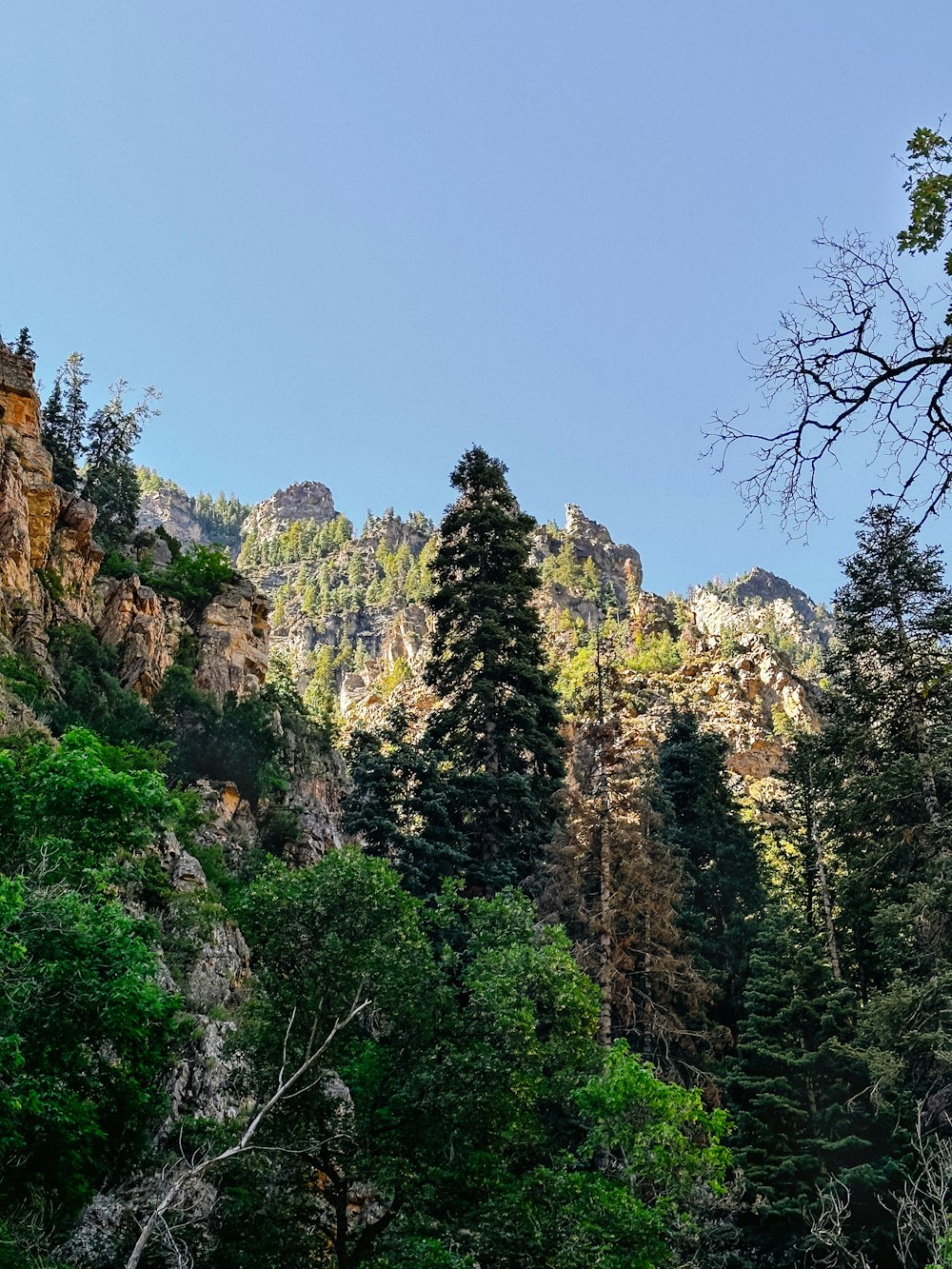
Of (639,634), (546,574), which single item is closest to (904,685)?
(639,634)

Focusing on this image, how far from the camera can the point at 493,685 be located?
27.6 meters

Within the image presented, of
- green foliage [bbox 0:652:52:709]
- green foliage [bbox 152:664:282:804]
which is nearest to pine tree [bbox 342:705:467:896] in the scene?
green foliage [bbox 152:664:282:804]

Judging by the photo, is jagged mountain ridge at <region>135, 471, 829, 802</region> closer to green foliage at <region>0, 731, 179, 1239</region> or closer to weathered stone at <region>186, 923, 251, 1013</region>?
weathered stone at <region>186, 923, 251, 1013</region>

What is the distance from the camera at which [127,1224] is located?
11.4 meters

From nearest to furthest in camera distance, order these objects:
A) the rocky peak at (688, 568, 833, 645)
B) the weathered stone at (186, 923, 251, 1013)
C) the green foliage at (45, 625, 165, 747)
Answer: the weathered stone at (186, 923, 251, 1013) → the green foliage at (45, 625, 165, 747) → the rocky peak at (688, 568, 833, 645)

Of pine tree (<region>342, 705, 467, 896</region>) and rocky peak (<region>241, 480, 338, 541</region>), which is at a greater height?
rocky peak (<region>241, 480, 338, 541</region>)

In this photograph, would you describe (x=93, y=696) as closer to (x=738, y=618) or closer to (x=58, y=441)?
(x=58, y=441)

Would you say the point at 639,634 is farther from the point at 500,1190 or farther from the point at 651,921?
the point at 500,1190

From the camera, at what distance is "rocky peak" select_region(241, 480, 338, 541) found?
7402 inches

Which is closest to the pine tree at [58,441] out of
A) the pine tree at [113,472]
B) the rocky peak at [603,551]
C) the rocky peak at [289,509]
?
the pine tree at [113,472]

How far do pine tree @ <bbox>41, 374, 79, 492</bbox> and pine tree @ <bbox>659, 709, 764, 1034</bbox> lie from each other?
965 inches

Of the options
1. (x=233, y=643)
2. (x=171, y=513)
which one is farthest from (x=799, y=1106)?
(x=171, y=513)

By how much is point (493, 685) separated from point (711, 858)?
1012 centimetres

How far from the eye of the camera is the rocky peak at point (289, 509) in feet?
617
